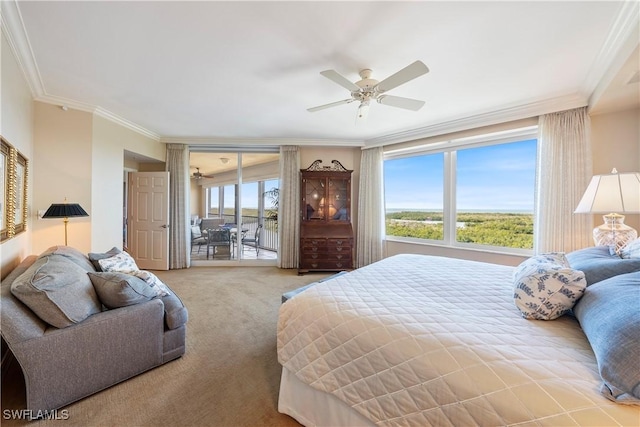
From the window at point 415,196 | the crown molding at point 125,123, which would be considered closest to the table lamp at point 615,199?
the window at point 415,196

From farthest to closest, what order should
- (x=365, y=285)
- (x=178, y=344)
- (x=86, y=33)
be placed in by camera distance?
1. (x=178, y=344)
2. (x=86, y=33)
3. (x=365, y=285)

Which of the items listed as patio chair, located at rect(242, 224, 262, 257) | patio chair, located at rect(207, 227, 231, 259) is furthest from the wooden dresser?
patio chair, located at rect(207, 227, 231, 259)

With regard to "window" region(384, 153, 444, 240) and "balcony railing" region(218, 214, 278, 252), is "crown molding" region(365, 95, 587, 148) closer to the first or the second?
"window" region(384, 153, 444, 240)

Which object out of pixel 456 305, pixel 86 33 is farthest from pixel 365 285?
pixel 86 33

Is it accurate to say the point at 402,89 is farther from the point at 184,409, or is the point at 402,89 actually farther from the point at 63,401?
the point at 63,401

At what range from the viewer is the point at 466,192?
380cm

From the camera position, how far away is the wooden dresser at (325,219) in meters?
4.41

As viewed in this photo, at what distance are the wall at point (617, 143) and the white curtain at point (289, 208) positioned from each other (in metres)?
3.95

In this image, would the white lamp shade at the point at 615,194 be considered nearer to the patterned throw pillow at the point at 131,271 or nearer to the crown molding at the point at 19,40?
the patterned throw pillow at the point at 131,271

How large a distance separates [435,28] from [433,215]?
2.95 m

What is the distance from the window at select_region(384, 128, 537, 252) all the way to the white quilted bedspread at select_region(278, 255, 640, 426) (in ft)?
7.53

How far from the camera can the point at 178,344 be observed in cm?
200

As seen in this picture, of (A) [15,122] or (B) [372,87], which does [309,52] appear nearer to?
(B) [372,87]

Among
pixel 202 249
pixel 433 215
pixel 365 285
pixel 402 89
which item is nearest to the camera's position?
pixel 365 285
